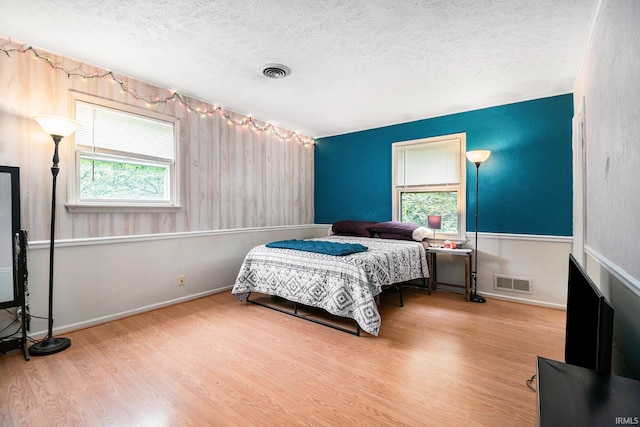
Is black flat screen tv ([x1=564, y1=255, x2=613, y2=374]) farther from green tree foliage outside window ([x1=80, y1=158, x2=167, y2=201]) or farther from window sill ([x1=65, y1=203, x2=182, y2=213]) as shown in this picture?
green tree foliage outside window ([x1=80, y1=158, x2=167, y2=201])

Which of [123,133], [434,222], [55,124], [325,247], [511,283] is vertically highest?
[123,133]

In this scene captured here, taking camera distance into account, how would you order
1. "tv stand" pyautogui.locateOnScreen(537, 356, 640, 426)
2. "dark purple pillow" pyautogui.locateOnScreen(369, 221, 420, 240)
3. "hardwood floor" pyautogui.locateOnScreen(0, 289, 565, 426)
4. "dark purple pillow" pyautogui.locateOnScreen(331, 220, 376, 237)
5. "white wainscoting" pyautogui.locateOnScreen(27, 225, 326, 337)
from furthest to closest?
"dark purple pillow" pyautogui.locateOnScreen(331, 220, 376, 237), "dark purple pillow" pyautogui.locateOnScreen(369, 221, 420, 240), "white wainscoting" pyautogui.locateOnScreen(27, 225, 326, 337), "hardwood floor" pyautogui.locateOnScreen(0, 289, 565, 426), "tv stand" pyautogui.locateOnScreen(537, 356, 640, 426)

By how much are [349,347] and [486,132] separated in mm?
3226

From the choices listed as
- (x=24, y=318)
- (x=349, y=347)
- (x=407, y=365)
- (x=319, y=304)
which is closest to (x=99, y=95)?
(x=24, y=318)

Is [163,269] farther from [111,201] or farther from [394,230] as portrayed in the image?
[394,230]

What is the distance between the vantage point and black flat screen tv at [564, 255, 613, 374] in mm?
867

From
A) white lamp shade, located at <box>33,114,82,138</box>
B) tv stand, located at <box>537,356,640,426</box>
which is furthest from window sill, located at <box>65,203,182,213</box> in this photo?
tv stand, located at <box>537,356,640,426</box>

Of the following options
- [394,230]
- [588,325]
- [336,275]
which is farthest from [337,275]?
[588,325]

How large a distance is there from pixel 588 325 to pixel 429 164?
11.3ft

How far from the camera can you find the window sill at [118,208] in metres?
2.72

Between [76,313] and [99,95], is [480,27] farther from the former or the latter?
[76,313]

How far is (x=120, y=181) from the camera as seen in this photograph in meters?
3.09

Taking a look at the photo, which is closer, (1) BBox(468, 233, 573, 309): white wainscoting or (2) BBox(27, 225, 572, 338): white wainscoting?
(2) BBox(27, 225, 572, 338): white wainscoting

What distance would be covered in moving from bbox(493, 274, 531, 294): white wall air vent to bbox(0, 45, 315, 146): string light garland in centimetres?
372
